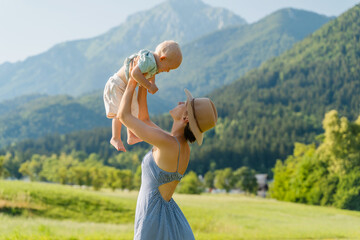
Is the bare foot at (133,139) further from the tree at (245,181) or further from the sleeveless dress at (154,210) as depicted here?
the tree at (245,181)

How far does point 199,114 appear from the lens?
296 cm

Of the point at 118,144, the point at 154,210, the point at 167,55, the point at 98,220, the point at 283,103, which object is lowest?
the point at 98,220

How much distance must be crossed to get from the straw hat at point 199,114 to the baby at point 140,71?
0.30 meters

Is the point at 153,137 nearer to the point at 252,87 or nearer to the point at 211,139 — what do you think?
the point at 211,139

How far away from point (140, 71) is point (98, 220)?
12.6 meters

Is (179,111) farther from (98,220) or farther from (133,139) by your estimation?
(98,220)

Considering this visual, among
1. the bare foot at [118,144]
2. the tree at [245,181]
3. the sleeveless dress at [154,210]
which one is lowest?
the tree at [245,181]

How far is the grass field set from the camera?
11.2 m

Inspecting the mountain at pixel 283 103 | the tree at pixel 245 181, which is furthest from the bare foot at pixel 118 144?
the mountain at pixel 283 103

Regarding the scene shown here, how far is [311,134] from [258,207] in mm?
57533

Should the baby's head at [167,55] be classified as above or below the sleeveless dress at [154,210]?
above

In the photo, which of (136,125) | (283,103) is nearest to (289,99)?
(283,103)

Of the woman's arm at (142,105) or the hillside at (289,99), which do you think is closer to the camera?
the woman's arm at (142,105)

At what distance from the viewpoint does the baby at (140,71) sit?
274 cm
